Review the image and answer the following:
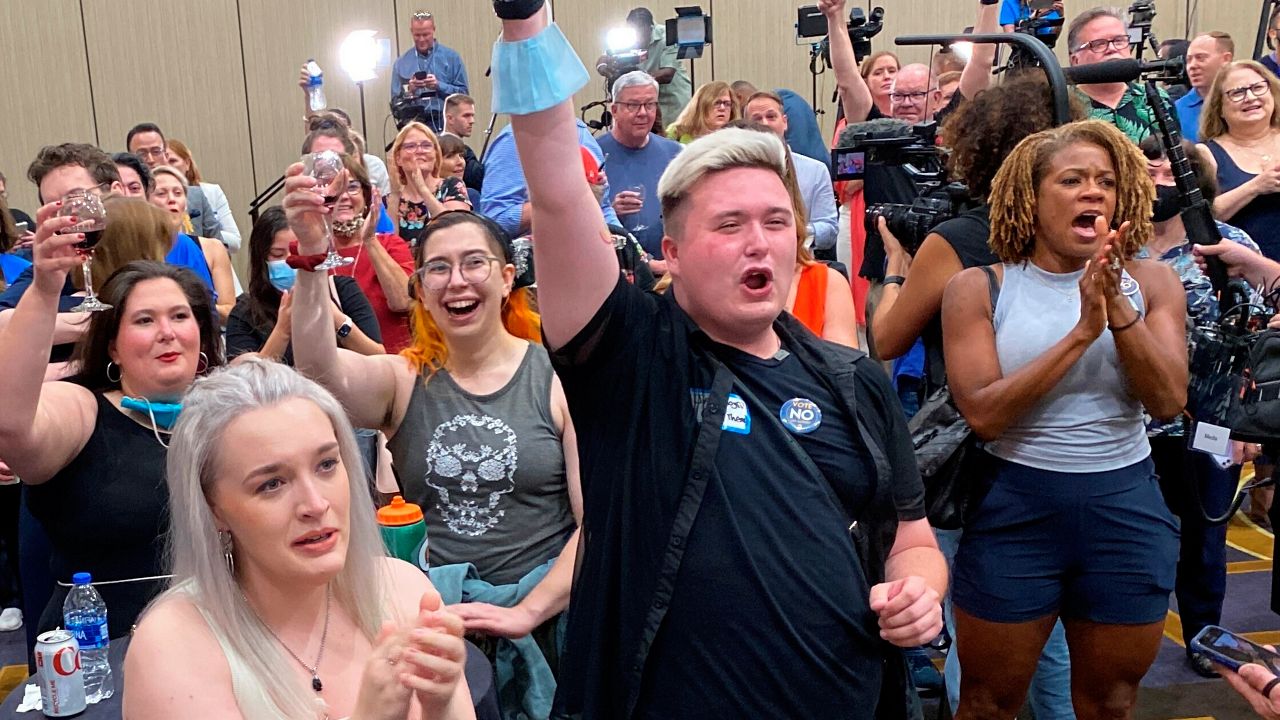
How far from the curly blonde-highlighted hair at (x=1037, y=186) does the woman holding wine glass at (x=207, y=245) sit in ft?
9.75

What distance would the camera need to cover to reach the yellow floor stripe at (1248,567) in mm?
4090

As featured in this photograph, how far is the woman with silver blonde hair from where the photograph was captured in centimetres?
144

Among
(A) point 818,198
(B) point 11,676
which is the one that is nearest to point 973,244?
(A) point 818,198

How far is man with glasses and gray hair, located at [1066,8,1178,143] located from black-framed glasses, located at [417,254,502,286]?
2.01 metres

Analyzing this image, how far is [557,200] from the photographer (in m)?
1.21

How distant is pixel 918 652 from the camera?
3170mm

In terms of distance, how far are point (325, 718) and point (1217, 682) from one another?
2.78 meters

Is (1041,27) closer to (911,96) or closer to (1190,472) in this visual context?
(1190,472)

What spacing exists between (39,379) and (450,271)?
801mm

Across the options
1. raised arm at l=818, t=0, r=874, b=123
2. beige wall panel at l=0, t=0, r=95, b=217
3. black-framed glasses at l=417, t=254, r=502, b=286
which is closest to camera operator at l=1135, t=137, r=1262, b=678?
raised arm at l=818, t=0, r=874, b=123

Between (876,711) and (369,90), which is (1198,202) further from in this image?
(369,90)

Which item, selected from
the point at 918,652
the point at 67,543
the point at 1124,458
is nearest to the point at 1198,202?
the point at 1124,458

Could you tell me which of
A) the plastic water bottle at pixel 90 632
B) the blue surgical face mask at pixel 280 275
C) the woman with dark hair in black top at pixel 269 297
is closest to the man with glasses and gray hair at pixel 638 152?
the woman with dark hair in black top at pixel 269 297

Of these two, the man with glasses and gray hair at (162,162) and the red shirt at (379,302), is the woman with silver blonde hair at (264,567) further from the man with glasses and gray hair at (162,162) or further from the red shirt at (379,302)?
the man with glasses and gray hair at (162,162)
